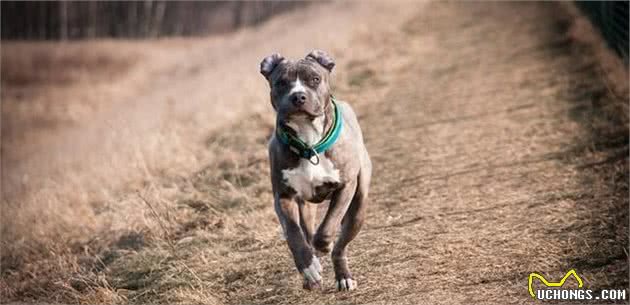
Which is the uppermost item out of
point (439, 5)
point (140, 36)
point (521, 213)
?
point (521, 213)

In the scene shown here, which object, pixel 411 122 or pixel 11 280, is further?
pixel 411 122

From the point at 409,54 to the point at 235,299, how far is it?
11.9 meters

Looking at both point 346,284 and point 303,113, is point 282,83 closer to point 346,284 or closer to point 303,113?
point 303,113

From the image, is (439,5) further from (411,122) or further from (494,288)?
(494,288)

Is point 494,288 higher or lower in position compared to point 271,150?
lower

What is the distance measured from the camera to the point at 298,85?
16.8 feet

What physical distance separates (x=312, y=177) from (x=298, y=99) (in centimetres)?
58

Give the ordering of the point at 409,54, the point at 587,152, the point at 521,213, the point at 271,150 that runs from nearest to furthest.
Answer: the point at 271,150
the point at 521,213
the point at 587,152
the point at 409,54

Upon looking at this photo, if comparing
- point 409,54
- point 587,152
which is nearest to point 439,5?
point 409,54

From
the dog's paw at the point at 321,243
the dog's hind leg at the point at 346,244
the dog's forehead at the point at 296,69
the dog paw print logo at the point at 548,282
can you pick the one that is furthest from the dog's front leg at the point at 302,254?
the dog paw print logo at the point at 548,282

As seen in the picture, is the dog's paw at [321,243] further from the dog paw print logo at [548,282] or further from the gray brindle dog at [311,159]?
the dog paw print logo at [548,282]

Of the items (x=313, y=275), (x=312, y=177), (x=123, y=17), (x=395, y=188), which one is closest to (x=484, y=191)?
(x=395, y=188)

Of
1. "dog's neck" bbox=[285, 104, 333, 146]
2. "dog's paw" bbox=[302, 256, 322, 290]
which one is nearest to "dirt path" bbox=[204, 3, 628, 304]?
"dog's paw" bbox=[302, 256, 322, 290]

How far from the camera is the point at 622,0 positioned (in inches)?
445
